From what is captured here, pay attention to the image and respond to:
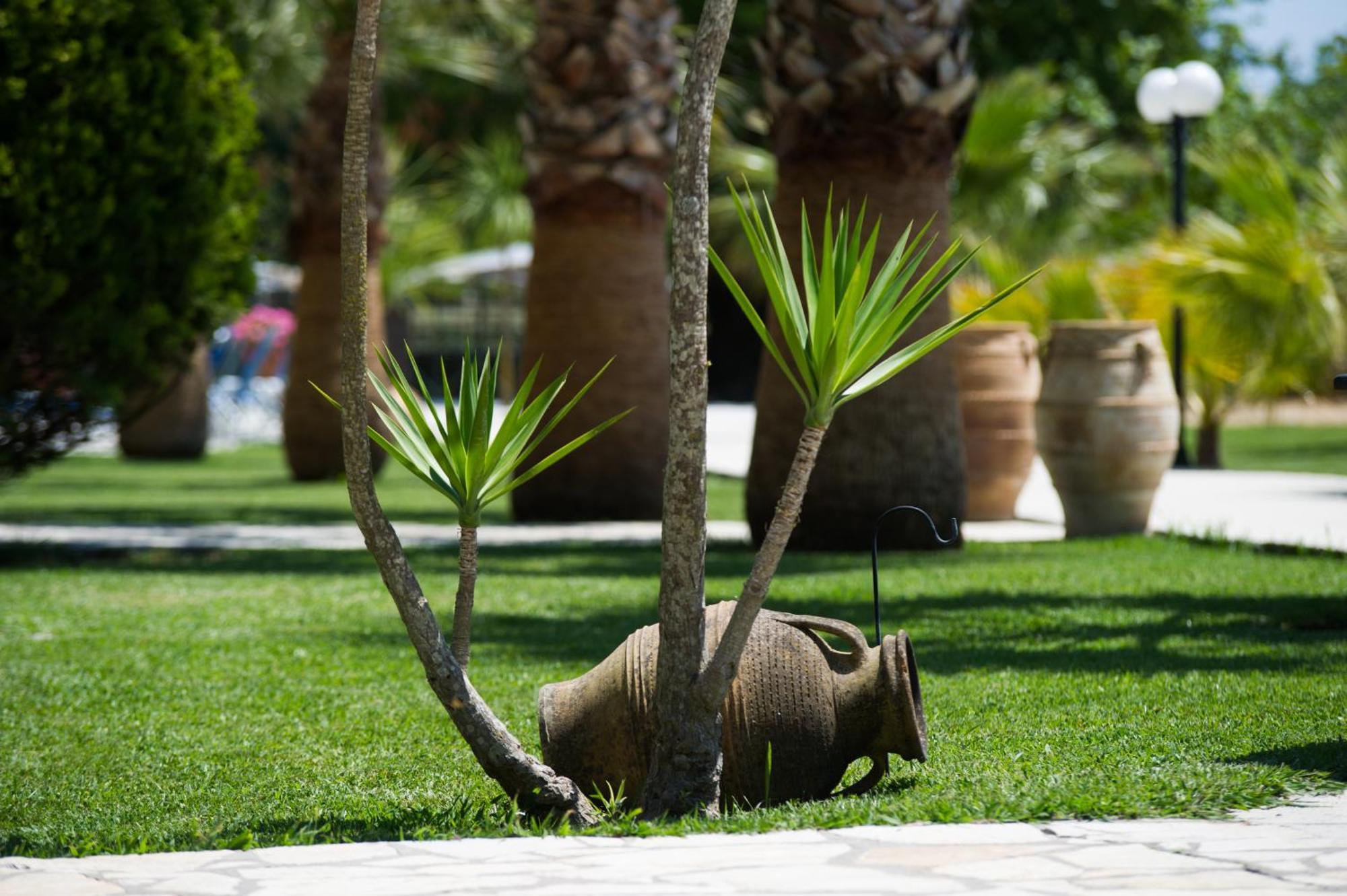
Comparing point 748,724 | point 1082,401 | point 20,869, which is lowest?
point 20,869

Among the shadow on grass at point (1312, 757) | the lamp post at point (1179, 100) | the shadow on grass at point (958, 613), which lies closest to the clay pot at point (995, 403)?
the shadow on grass at point (958, 613)

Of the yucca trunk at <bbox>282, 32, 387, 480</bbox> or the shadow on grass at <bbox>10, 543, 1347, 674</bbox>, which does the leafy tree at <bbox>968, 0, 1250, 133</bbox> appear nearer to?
the yucca trunk at <bbox>282, 32, 387, 480</bbox>

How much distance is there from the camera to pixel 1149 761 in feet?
15.9

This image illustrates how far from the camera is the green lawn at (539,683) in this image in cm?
450

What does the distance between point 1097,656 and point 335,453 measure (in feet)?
37.0

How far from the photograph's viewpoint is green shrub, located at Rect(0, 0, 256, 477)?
9.62 m

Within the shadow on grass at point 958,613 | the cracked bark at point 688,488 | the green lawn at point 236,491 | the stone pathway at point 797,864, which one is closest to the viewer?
the stone pathway at point 797,864

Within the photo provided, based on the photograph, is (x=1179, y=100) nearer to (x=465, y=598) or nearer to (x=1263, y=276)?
(x=1263, y=276)

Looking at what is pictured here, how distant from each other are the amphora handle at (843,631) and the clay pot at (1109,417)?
22.5ft

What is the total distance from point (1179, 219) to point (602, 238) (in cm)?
741

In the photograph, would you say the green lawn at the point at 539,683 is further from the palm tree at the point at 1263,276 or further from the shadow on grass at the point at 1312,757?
the palm tree at the point at 1263,276

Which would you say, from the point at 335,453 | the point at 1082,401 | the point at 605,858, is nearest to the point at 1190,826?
the point at 605,858

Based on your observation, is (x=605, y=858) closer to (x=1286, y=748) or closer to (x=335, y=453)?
(x=1286, y=748)

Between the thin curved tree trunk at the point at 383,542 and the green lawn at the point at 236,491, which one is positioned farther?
the green lawn at the point at 236,491
